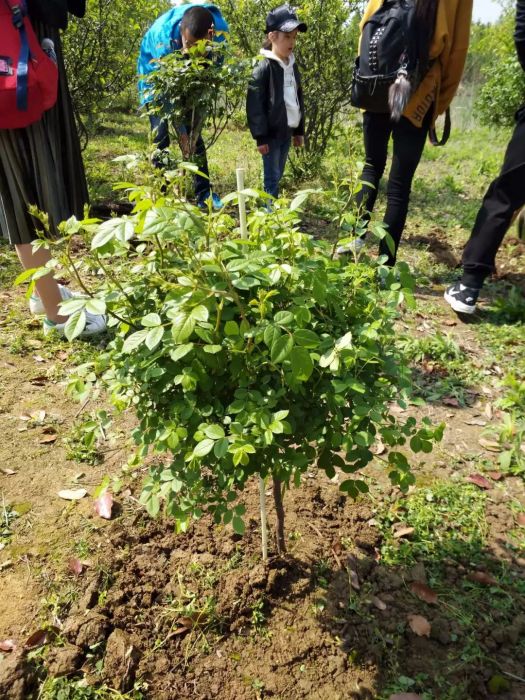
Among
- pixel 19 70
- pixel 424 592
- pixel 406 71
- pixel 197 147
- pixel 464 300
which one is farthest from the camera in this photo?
pixel 197 147

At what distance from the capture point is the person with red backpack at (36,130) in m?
2.12

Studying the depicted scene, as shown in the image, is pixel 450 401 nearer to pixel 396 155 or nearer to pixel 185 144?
pixel 396 155

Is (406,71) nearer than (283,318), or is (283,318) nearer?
(283,318)

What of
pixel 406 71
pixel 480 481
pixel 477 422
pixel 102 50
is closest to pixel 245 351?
pixel 480 481

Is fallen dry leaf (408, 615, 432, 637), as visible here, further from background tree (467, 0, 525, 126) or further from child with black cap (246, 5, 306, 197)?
background tree (467, 0, 525, 126)

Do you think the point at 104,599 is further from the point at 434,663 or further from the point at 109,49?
the point at 109,49

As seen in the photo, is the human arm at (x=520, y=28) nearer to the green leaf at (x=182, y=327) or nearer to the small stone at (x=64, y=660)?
the green leaf at (x=182, y=327)

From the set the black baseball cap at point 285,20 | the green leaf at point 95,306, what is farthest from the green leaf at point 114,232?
the black baseball cap at point 285,20

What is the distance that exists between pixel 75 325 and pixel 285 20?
13.2ft

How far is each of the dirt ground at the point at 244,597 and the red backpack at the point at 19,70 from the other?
157cm

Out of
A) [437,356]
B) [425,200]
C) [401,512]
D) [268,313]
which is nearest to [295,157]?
[425,200]

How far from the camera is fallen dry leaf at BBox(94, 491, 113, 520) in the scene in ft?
6.59

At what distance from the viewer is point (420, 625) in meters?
1.67

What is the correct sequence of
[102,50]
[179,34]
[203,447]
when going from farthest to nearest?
[102,50]
[179,34]
[203,447]
